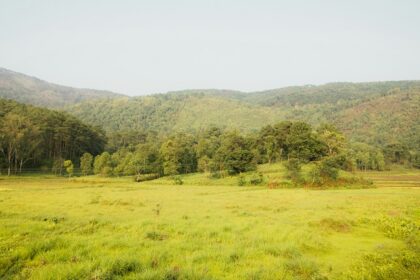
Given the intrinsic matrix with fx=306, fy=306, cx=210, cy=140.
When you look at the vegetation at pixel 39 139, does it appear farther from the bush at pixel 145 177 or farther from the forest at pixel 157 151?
the bush at pixel 145 177

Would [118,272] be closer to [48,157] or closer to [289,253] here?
[289,253]

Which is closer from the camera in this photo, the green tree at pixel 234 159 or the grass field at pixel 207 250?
the grass field at pixel 207 250

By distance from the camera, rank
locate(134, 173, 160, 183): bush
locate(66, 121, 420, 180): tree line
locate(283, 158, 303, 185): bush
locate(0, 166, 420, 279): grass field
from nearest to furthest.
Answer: locate(0, 166, 420, 279): grass field, locate(283, 158, 303, 185): bush, locate(66, 121, 420, 180): tree line, locate(134, 173, 160, 183): bush

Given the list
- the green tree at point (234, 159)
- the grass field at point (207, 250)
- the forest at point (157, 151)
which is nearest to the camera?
the grass field at point (207, 250)

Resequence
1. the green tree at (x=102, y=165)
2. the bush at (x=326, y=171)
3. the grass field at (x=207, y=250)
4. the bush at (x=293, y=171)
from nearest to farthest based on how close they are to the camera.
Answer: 1. the grass field at (x=207, y=250)
2. the bush at (x=326, y=171)
3. the bush at (x=293, y=171)
4. the green tree at (x=102, y=165)

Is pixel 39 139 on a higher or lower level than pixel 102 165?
higher

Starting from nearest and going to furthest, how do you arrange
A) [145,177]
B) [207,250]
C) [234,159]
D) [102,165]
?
[207,250] → [234,159] → [145,177] → [102,165]

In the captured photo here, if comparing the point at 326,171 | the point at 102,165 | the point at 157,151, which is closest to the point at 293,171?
the point at 326,171

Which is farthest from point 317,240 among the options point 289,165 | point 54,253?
point 289,165

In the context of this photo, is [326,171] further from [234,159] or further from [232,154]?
[232,154]

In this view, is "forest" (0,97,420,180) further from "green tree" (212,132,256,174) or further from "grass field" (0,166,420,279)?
"grass field" (0,166,420,279)

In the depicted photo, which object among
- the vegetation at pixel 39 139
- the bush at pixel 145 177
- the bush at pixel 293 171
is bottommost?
the bush at pixel 145 177

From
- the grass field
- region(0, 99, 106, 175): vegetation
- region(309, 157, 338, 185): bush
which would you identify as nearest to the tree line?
region(309, 157, 338, 185): bush

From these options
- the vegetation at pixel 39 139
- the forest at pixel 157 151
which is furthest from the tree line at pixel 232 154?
the vegetation at pixel 39 139
